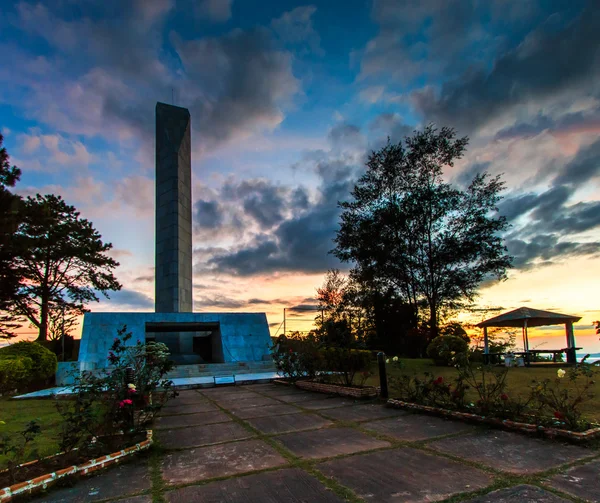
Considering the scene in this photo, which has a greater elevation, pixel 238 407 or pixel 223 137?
pixel 223 137

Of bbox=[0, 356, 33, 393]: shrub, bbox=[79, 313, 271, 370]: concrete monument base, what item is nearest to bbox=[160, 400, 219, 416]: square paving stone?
bbox=[79, 313, 271, 370]: concrete monument base

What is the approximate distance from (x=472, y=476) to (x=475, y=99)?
8.24 metres

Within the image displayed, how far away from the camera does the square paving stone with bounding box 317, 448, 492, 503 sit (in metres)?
2.56

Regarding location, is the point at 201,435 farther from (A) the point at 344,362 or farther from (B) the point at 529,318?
(B) the point at 529,318

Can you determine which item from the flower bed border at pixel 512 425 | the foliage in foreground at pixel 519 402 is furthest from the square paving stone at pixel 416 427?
the foliage in foreground at pixel 519 402

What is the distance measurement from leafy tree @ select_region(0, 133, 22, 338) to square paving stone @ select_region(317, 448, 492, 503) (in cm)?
1483

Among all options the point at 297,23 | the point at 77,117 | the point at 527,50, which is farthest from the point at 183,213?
the point at 527,50

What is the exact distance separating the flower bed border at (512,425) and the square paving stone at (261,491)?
260 cm

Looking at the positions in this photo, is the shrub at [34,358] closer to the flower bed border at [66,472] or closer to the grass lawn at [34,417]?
the grass lawn at [34,417]

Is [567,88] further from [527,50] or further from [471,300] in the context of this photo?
[471,300]

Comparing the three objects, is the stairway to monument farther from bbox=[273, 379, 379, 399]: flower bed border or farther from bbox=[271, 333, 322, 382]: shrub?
bbox=[273, 379, 379, 399]: flower bed border

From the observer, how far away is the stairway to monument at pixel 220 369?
11891 millimetres

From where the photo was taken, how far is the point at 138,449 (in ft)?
12.0

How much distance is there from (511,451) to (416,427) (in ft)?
3.94
